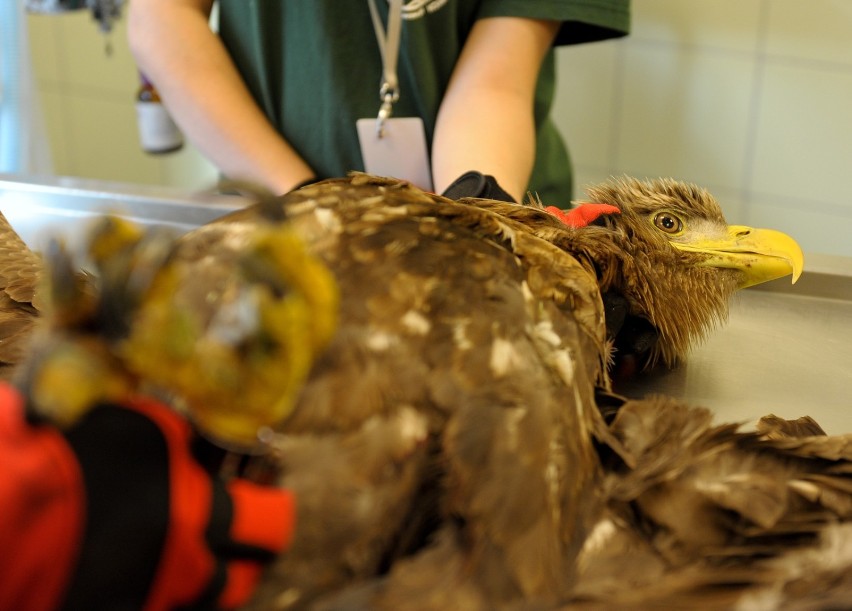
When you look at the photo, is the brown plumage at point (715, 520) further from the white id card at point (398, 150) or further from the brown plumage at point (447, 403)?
the white id card at point (398, 150)

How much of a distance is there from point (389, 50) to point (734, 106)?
3.83 ft

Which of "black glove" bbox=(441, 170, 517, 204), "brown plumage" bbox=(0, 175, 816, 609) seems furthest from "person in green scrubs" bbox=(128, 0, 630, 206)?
"brown plumage" bbox=(0, 175, 816, 609)

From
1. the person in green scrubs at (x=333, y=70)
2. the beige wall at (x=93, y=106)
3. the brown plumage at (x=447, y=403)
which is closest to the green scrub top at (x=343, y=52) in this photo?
the person in green scrubs at (x=333, y=70)

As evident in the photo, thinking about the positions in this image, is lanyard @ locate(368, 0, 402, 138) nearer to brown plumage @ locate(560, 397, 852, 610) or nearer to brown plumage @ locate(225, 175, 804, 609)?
brown plumage @ locate(225, 175, 804, 609)

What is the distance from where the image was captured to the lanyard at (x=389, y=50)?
124 centimetres

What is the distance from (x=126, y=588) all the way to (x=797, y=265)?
78cm

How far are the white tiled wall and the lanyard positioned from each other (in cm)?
102

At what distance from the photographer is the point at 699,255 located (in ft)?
3.09

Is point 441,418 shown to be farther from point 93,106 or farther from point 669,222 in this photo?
point 93,106

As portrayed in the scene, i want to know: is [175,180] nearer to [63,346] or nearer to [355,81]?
[355,81]

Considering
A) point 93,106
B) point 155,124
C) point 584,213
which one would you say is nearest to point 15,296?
point 584,213

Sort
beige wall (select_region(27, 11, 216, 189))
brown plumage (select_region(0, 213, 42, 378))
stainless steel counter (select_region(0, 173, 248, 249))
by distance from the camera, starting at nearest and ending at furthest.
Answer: brown plumage (select_region(0, 213, 42, 378))
stainless steel counter (select_region(0, 173, 248, 249))
beige wall (select_region(27, 11, 216, 189))

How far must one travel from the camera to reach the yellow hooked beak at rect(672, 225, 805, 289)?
93 centimetres

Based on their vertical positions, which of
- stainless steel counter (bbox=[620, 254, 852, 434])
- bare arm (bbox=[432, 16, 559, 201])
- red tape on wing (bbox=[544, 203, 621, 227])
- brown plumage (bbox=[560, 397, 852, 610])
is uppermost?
bare arm (bbox=[432, 16, 559, 201])
